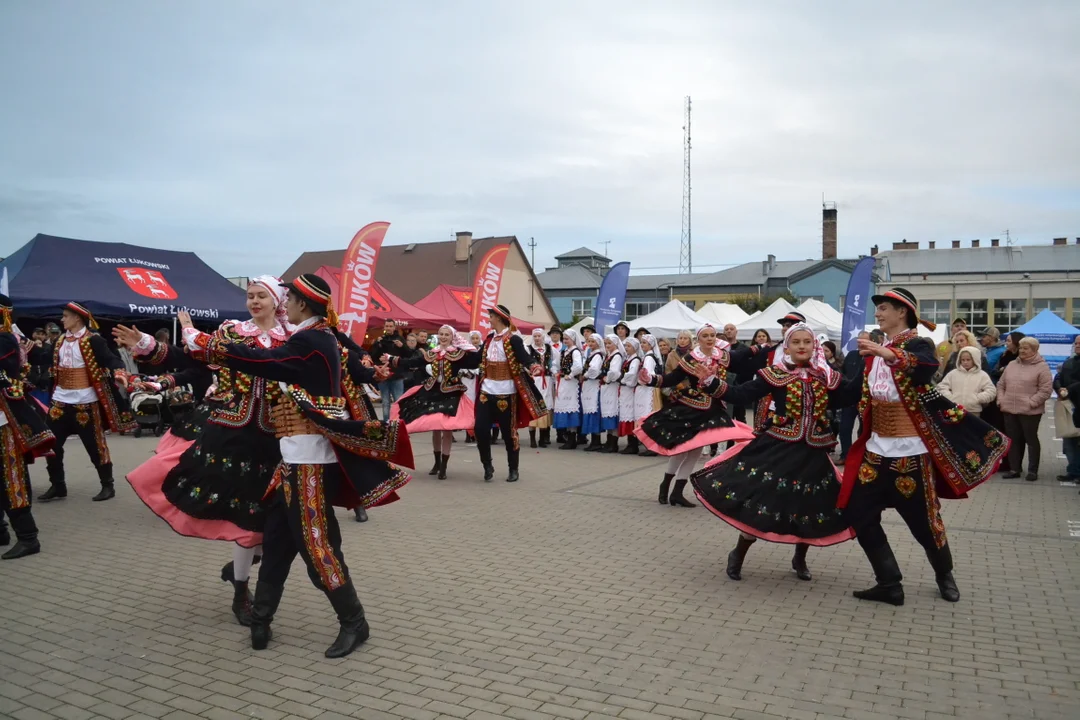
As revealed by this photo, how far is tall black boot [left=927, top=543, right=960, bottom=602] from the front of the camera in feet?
18.3

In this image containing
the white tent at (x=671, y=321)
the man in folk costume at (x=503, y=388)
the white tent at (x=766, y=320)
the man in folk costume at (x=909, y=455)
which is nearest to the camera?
the man in folk costume at (x=909, y=455)

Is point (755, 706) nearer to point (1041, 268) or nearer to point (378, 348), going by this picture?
point (378, 348)

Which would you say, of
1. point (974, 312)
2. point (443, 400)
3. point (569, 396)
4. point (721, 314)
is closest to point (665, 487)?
point (443, 400)

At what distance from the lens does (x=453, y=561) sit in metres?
6.53

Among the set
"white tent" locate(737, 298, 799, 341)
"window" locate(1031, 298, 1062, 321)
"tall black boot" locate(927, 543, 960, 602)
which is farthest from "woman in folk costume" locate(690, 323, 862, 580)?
"window" locate(1031, 298, 1062, 321)

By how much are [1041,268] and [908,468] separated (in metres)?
65.6

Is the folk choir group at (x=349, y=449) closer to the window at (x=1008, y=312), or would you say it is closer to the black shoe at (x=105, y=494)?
the black shoe at (x=105, y=494)

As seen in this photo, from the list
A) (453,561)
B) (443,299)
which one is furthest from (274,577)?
(443,299)

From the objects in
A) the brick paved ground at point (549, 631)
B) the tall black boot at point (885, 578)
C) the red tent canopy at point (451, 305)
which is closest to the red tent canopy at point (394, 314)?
the red tent canopy at point (451, 305)

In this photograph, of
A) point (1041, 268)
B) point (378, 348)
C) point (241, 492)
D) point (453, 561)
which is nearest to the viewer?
point (241, 492)

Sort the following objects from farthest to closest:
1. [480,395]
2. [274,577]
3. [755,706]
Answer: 1. [480,395]
2. [274,577]
3. [755,706]

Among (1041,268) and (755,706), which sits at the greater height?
(1041,268)

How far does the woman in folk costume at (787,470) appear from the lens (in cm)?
559

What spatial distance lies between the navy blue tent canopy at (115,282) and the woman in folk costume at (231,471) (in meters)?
11.7
